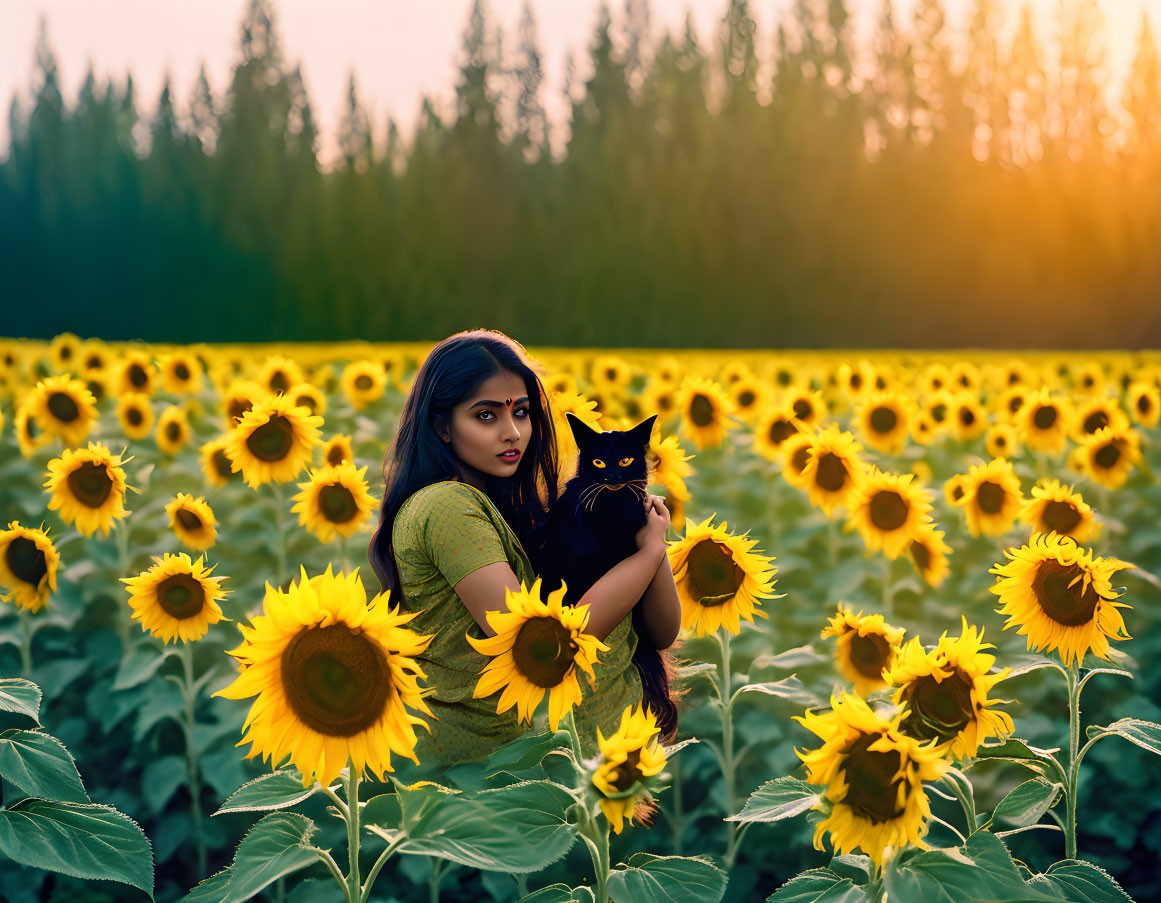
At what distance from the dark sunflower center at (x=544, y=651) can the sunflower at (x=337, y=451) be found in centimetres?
220

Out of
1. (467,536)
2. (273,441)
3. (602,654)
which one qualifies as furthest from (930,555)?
(273,441)

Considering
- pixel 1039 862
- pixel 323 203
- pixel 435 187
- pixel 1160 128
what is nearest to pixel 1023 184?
pixel 1160 128

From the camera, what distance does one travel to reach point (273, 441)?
140 inches

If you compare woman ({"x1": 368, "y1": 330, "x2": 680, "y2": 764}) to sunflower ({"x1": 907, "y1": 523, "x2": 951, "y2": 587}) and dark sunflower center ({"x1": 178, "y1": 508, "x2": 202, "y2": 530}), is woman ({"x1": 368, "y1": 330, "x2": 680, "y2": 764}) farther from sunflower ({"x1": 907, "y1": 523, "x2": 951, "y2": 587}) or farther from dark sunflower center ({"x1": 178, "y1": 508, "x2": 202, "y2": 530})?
sunflower ({"x1": 907, "y1": 523, "x2": 951, "y2": 587})

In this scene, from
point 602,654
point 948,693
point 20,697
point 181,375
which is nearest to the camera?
point 948,693

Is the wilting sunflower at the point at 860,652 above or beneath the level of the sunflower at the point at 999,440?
beneath

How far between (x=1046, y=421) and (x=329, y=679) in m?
4.15

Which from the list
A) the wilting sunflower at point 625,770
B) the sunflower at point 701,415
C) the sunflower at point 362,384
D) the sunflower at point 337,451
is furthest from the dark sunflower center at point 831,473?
the sunflower at point 362,384

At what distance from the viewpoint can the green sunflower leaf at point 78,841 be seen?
1682mm

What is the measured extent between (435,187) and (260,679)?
30.6 m

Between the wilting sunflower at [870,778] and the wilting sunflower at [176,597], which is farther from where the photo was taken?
the wilting sunflower at [176,597]

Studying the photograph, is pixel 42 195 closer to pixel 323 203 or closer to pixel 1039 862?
pixel 323 203

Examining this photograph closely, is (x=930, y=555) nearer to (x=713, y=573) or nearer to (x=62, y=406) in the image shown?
(x=713, y=573)

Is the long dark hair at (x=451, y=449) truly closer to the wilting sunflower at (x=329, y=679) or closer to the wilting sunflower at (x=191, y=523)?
the wilting sunflower at (x=329, y=679)
